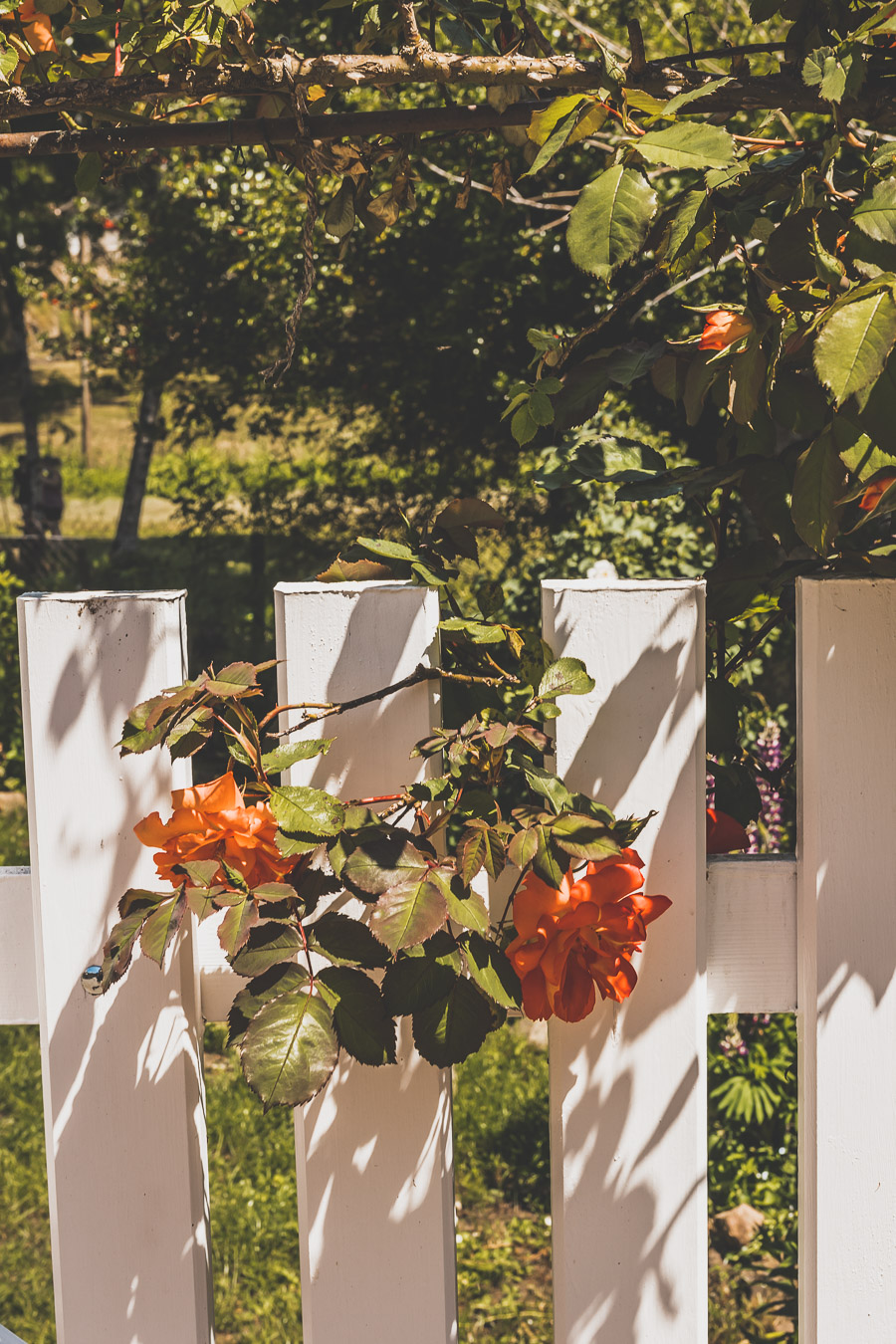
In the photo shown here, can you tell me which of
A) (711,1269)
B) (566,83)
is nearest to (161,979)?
(566,83)

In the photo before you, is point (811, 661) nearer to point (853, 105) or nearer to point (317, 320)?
point (853, 105)

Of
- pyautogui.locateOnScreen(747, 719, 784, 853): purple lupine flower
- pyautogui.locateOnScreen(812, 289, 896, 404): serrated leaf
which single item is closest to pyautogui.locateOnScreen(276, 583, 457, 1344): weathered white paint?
pyautogui.locateOnScreen(812, 289, 896, 404): serrated leaf

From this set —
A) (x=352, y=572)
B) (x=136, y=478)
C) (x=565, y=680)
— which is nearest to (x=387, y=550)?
(x=352, y=572)

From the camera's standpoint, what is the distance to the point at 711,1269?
1.97 metres

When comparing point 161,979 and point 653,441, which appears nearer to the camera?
point 161,979

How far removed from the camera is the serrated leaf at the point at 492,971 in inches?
25.7

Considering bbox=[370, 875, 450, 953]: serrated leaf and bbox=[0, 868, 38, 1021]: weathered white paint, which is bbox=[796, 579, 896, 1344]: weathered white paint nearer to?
bbox=[370, 875, 450, 953]: serrated leaf

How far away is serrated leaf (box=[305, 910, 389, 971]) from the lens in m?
0.67

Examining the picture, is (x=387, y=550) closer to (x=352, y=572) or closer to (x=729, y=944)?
(x=352, y=572)

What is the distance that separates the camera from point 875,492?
2.25ft

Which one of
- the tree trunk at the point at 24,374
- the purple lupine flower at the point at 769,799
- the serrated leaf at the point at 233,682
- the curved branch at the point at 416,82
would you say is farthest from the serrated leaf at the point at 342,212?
the tree trunk at the point at 24,374

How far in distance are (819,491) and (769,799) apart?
1162mm

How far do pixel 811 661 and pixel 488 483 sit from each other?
3190mm

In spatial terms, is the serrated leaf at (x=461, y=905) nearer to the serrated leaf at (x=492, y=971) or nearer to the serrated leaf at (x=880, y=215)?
the serrated leaf at (x=492, y=971)
